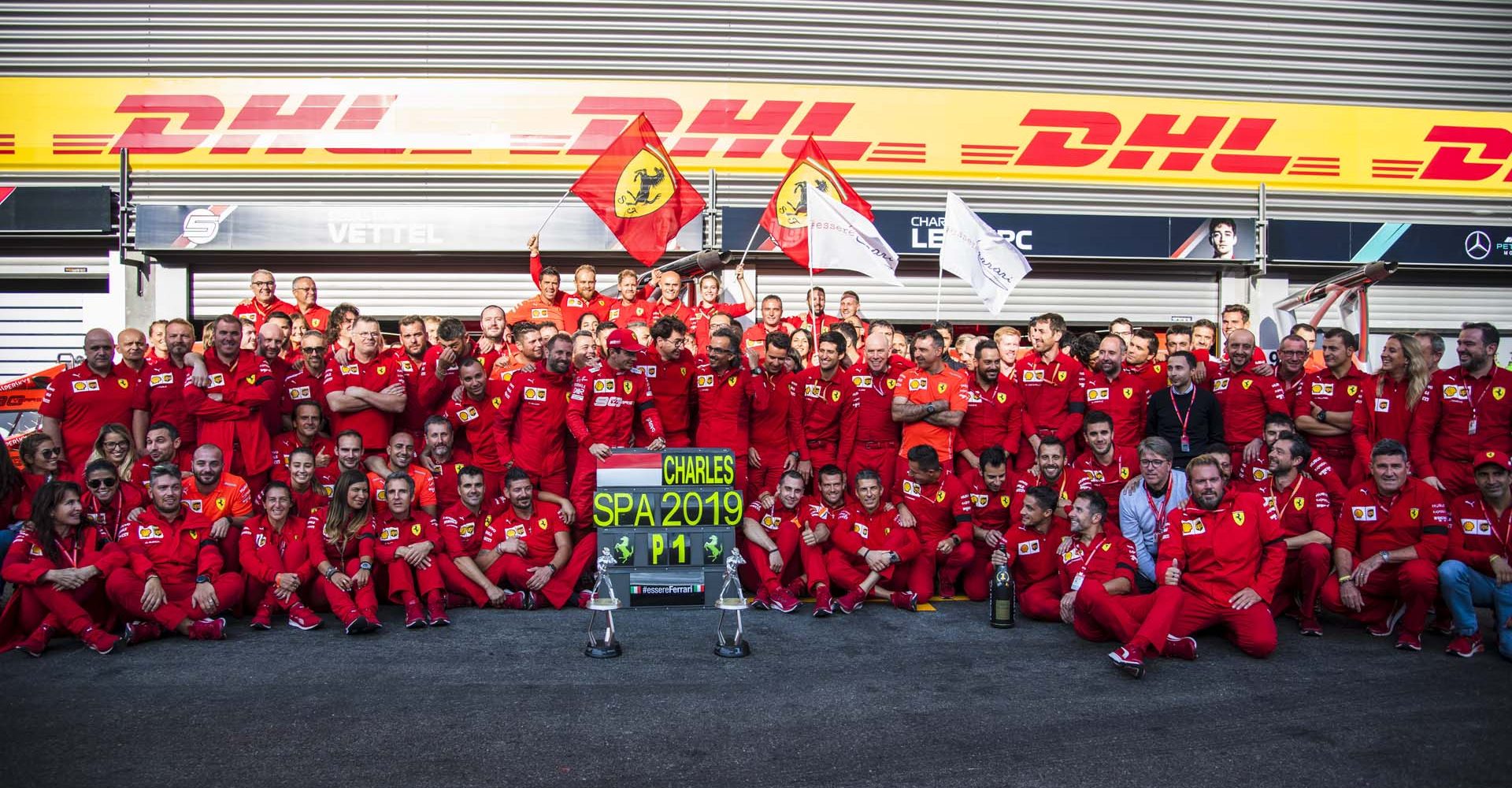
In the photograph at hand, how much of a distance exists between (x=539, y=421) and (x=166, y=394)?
2901 mm

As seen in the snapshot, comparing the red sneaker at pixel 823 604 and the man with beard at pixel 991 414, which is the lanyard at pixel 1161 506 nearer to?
the man with beard at pixel 991 414

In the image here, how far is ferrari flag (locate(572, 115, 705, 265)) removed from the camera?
10383 mm

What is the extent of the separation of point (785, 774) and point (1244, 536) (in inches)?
149

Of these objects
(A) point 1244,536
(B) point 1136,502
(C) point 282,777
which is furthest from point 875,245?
(C) point 282,777

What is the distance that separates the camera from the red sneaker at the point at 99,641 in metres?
6.14

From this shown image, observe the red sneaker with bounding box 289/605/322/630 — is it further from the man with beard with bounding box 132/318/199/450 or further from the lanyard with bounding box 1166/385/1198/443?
the lanyard with bounding box 1166/385/1198/443

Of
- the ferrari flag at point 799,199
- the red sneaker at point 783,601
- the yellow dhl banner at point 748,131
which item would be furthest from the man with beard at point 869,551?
the yellow dhl banner at point 748,131

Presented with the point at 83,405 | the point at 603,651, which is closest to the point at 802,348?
the point at 603,651

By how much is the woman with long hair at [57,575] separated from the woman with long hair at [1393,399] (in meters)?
8.86

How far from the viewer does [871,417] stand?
28.2 feet

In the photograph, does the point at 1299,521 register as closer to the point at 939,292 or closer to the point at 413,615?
the point at 939,292

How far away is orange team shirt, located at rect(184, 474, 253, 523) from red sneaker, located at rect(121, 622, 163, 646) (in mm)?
914

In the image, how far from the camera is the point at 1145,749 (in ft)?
15.3

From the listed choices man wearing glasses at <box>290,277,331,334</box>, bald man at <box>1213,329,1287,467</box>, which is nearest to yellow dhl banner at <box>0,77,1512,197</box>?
man wearing glasses at <box>290,277,331,334</box>
